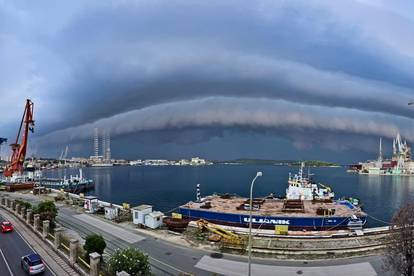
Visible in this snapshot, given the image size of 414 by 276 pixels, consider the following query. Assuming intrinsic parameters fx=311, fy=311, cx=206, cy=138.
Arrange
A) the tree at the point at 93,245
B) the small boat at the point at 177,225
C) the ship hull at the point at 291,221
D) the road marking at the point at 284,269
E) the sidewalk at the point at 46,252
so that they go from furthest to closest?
the ship hull at the point at 291,221 → the small boat at the point at 177,225 → the road marking at the point at 284,269 → the tree at the point at 93,245 → the sidewalk at the point at 46,252

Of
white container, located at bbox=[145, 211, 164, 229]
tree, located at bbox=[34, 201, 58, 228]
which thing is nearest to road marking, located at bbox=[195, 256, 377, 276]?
white container, located at bbox=[145, 211, 164, 229]

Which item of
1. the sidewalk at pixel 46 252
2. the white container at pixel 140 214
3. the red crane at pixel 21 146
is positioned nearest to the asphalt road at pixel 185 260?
the sidewalk at pixel 46 252

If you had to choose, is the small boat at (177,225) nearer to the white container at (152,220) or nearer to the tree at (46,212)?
the white container at (152,220)

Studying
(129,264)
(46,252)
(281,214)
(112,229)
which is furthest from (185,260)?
(281,214)

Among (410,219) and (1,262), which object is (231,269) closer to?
(410,219)

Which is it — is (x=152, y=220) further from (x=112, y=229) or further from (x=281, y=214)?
(x=281, y=214)
